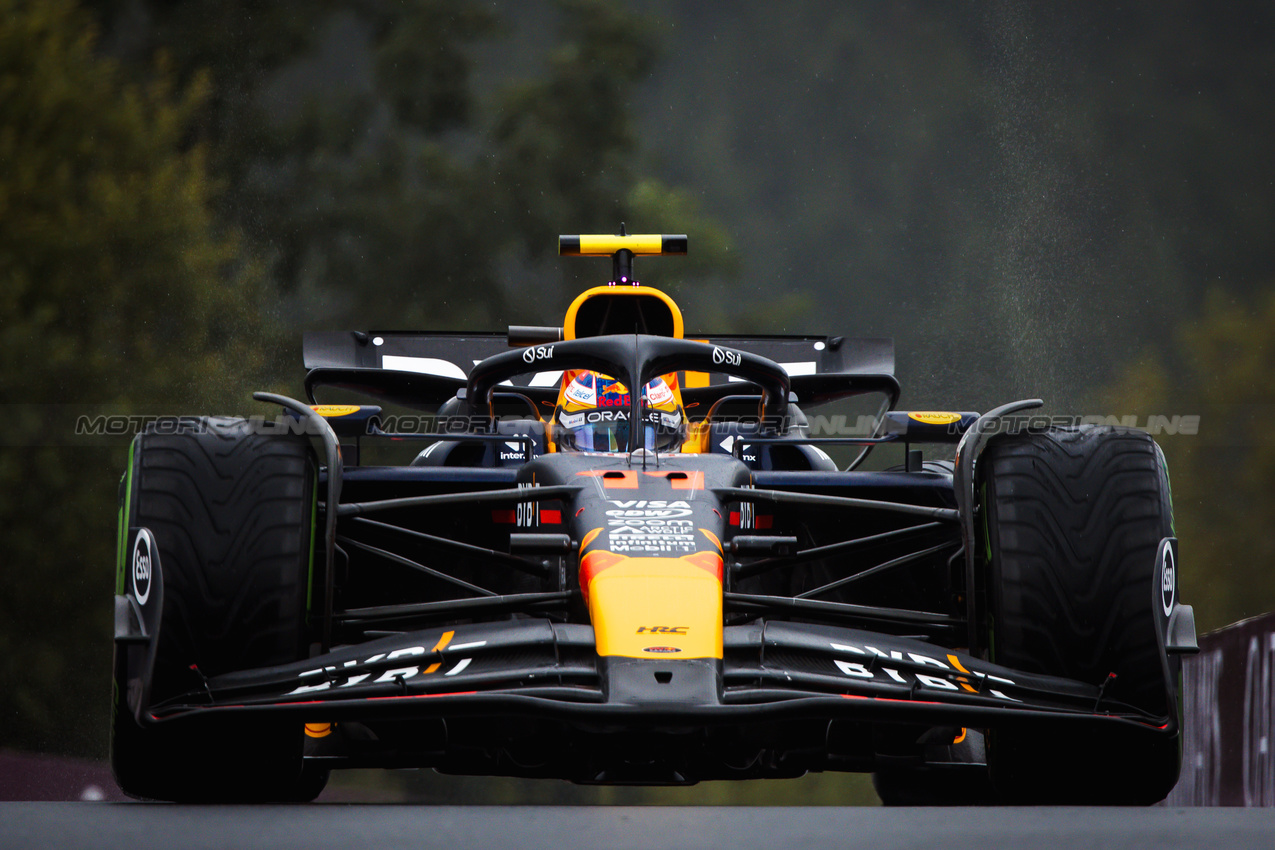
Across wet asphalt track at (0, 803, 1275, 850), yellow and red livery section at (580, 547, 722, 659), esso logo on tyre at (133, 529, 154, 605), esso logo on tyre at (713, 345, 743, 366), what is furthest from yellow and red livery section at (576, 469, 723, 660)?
esso logo on tyre at (133, 529, 154, 605)

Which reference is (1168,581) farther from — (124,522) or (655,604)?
(124,522)

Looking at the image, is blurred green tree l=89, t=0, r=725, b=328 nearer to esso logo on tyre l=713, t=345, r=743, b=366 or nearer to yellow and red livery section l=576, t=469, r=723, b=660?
esso logo on tyre l=713, t=345, r=743, b=366

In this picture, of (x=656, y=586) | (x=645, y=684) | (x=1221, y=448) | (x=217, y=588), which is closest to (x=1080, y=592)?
(x=656, y=586)

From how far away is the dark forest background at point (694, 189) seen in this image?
16.5 meters

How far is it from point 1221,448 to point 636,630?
18.3 metres

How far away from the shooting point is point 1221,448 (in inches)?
749

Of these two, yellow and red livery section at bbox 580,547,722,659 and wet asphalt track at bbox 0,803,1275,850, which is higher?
yellow and red livery section at bbox 580,547,722,659

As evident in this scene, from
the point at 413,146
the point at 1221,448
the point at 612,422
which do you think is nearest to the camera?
the point at 612,422

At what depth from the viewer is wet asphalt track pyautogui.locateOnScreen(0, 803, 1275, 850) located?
199 cm

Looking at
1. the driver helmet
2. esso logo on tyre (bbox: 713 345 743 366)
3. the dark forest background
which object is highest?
the dark forest background

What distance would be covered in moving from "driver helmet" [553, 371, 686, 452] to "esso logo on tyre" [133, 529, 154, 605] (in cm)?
119

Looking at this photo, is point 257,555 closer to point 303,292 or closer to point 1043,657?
point 1043,657

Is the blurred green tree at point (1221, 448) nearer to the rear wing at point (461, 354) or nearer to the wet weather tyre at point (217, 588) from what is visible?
the rear wing at point (461, 354)

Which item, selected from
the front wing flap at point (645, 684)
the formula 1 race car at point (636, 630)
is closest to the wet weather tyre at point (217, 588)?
the formula 1 race car at point (636, 630)
